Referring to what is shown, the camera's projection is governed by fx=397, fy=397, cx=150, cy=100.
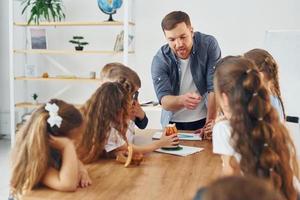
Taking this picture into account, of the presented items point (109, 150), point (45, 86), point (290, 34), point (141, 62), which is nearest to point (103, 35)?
point (141, 62)

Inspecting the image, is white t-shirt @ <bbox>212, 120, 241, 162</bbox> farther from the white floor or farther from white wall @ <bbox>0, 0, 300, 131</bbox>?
white wall @ <bbox>0, 0, 300, 131</bbox>

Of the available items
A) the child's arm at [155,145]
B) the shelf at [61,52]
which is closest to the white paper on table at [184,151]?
the child's arm at [155,145]

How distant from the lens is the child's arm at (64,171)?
1307mm

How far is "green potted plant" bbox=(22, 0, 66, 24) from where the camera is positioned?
4094 millimetres

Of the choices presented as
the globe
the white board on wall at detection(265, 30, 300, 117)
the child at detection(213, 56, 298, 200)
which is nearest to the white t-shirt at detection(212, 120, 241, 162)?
the child at detection(213, 56, 298, 200)

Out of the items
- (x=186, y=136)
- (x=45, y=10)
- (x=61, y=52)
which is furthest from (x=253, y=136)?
(x=45, y=10)

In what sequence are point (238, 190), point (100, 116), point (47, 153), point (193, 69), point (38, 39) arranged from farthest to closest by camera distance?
point (38, 39), point (193, 69), point (100, 116), point (47, 153), point (238, 190)

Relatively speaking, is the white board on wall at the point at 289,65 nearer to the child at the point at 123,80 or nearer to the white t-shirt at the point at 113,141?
the child at the point at 123,80

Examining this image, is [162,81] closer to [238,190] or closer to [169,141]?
[169,141]

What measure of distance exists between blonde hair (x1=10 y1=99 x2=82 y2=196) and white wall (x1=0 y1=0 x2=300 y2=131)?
2874mm

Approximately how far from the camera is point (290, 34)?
3559 mm

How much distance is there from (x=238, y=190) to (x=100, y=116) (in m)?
1.01

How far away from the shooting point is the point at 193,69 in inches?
96.4

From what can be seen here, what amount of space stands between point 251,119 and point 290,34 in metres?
2.58
